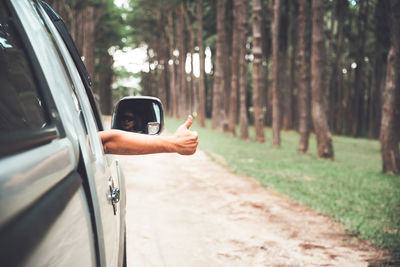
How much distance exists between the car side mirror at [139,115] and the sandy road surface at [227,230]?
191 centimetres

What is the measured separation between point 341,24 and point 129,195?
20789mm

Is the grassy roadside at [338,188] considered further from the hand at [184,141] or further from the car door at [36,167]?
the car door at [36,167]

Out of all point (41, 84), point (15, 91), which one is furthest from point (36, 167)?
point (15, 91)

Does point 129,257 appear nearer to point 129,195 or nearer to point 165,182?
point 129,195

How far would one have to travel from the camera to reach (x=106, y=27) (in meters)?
32.8

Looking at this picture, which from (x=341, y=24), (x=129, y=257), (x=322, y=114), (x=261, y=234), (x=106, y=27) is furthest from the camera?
(x=106, y=27)

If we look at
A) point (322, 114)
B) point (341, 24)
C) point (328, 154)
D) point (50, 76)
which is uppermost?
point (341, 24)

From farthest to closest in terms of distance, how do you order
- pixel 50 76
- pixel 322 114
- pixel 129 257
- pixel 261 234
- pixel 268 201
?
pixel 322 114 → pixel 268 201 → pixel 261 234 → pixel 129 257 → pixel 50 76

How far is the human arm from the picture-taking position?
1833 mm

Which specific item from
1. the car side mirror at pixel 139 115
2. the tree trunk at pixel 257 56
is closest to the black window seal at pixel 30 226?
the car side mirror at pixel 139 115

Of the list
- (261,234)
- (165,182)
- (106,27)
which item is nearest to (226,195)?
(165,182)

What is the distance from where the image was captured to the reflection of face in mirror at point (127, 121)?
2.27 m

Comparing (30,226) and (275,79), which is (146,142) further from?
(275,79)

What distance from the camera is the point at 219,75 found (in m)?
23.4
